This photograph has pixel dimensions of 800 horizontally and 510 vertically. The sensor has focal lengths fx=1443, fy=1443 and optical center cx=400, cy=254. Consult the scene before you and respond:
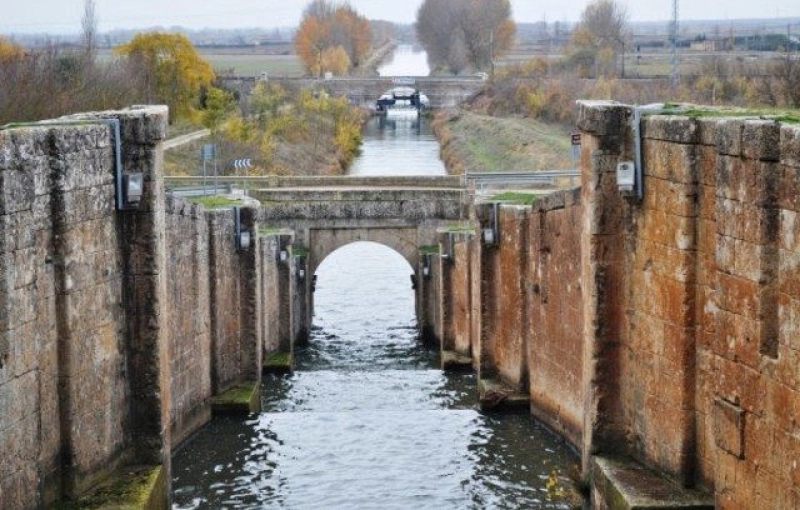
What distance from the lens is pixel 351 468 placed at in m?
20.7

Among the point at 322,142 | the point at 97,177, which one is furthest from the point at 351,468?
the point at 322,142

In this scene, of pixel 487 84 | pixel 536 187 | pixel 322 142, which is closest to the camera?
pixel 536 187

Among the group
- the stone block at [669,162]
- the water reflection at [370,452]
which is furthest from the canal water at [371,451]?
the stone block at [669,162]

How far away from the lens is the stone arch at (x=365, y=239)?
127ft

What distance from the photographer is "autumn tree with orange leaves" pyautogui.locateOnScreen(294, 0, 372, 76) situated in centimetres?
12862

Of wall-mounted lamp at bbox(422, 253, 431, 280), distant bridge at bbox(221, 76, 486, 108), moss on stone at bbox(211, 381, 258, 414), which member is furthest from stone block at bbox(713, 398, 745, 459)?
distant bridge at bbox(221, 76, 486, 108)

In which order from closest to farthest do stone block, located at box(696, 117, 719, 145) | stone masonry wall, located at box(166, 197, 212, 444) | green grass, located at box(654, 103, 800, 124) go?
1. green grass, located at box(654, 103, 800, 124)
2. stone block, located at box(696, 117, 719, 145)
3. stone masonry wall, located at box(166, 197, 212, 444)

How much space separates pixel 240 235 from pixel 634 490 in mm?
12076

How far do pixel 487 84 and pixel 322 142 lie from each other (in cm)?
3756

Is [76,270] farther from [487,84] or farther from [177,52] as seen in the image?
[487,84]

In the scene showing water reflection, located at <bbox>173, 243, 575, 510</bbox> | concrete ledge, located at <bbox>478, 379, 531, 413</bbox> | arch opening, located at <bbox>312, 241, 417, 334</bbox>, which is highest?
concrete ledge, located at <bbox>478, 379, 531, 413</bbox>

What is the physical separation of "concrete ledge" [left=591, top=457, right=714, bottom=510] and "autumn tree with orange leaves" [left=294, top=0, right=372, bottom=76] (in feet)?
354

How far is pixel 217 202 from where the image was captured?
89.6 feet

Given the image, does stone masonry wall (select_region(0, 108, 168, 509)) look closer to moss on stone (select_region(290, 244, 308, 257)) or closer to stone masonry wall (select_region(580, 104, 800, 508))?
stone masonry wall (select_region(580, 104, 800, 508))
